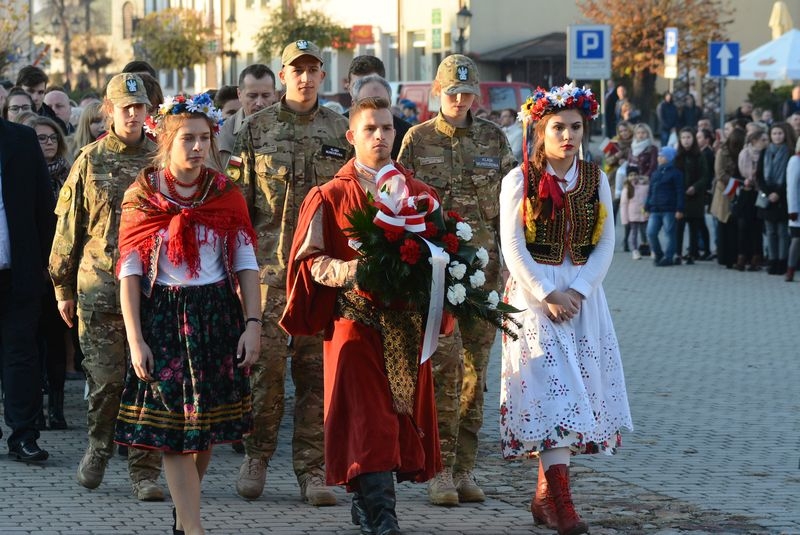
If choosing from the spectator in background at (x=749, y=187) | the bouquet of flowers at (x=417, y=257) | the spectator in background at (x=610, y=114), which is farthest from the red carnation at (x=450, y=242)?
the spectator in background at (x=610, y=114)

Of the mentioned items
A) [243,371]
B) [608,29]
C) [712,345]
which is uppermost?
[608,29]

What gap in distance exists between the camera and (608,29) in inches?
908

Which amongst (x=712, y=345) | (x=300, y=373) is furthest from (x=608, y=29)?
(x=300, y=373)

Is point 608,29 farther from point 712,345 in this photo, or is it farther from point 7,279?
point 7,279

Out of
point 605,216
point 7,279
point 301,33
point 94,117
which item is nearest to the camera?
point 605,216

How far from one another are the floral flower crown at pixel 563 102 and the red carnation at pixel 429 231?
0.98m

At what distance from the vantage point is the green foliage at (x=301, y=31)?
52.8 meters

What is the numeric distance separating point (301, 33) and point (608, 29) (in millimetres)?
31020

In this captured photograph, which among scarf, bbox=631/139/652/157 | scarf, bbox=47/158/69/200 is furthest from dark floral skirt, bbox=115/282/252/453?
scarf, bbox=631/139/652/157

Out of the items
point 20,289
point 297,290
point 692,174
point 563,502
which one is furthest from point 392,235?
point 692,174

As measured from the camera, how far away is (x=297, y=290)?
664 cm

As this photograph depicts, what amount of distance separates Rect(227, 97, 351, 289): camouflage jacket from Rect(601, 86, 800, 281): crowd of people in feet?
37.3

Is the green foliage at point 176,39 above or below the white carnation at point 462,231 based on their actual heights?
above

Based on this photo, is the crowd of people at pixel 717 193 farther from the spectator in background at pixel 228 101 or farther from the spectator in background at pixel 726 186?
the spectator in background at pixel 228 101
